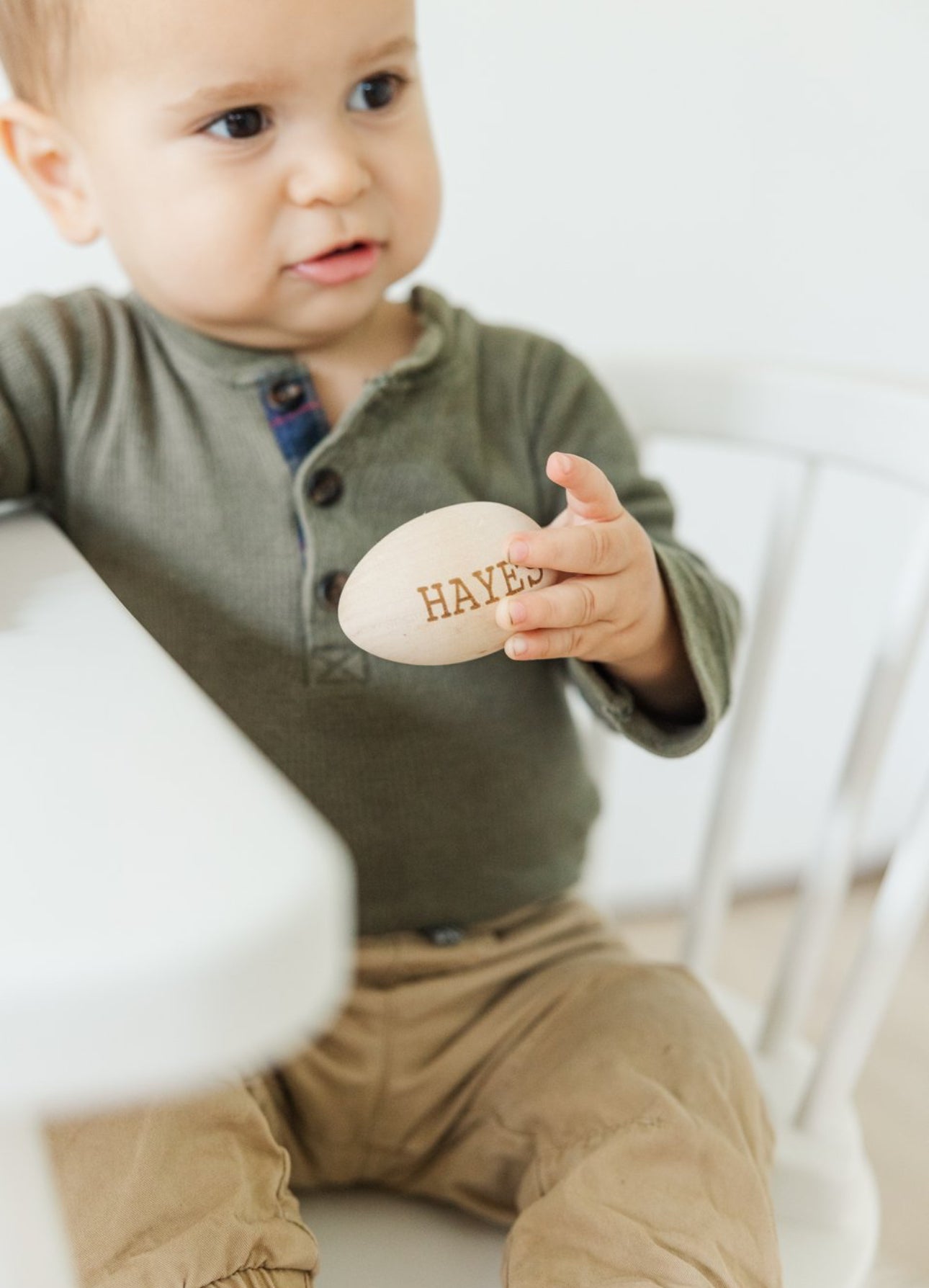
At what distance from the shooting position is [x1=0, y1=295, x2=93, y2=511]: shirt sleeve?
1.91 feet

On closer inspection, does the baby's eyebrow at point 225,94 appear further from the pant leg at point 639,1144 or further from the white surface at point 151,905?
the pant leg at point 639,1144

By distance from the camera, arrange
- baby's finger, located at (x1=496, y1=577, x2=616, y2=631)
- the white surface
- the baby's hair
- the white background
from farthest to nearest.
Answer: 1. the white background
2. the baby's hair
3. baby's finger, located at (x1=496, y1=577, x2=616, y2=631)
4. the white surface

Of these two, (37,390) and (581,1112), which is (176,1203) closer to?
(581,1112)

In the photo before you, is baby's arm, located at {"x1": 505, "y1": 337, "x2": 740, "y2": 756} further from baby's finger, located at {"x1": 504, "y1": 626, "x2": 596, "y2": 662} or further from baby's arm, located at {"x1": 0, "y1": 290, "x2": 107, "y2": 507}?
baby's arm, located at {"x1": 0, "y1": 290, "x2": 107, "y2": 507}

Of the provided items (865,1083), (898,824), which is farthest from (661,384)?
(898,824)

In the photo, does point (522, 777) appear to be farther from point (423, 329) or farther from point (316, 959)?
point (316, 959)

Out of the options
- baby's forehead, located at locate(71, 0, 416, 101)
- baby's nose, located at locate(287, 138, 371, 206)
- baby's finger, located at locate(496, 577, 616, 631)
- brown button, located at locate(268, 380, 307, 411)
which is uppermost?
baby's forehead, located at locate(71, 0, 416, 101)

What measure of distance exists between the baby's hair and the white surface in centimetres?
33

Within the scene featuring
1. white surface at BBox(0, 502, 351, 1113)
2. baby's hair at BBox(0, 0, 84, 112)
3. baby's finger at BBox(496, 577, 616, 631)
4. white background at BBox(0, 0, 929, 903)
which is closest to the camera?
white surface at BBox(0, 502, 351, 1113)

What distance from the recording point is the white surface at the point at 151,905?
227mm

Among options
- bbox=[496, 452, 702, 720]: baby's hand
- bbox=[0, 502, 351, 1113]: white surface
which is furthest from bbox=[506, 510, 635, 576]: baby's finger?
bbox=[0, 502, 351, 1113]: white surface

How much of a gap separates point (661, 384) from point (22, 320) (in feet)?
1.11

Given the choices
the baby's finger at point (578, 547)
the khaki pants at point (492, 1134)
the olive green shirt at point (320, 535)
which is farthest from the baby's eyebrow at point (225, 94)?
the khaki pants at point (492, 1134)

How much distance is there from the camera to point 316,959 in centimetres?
24
